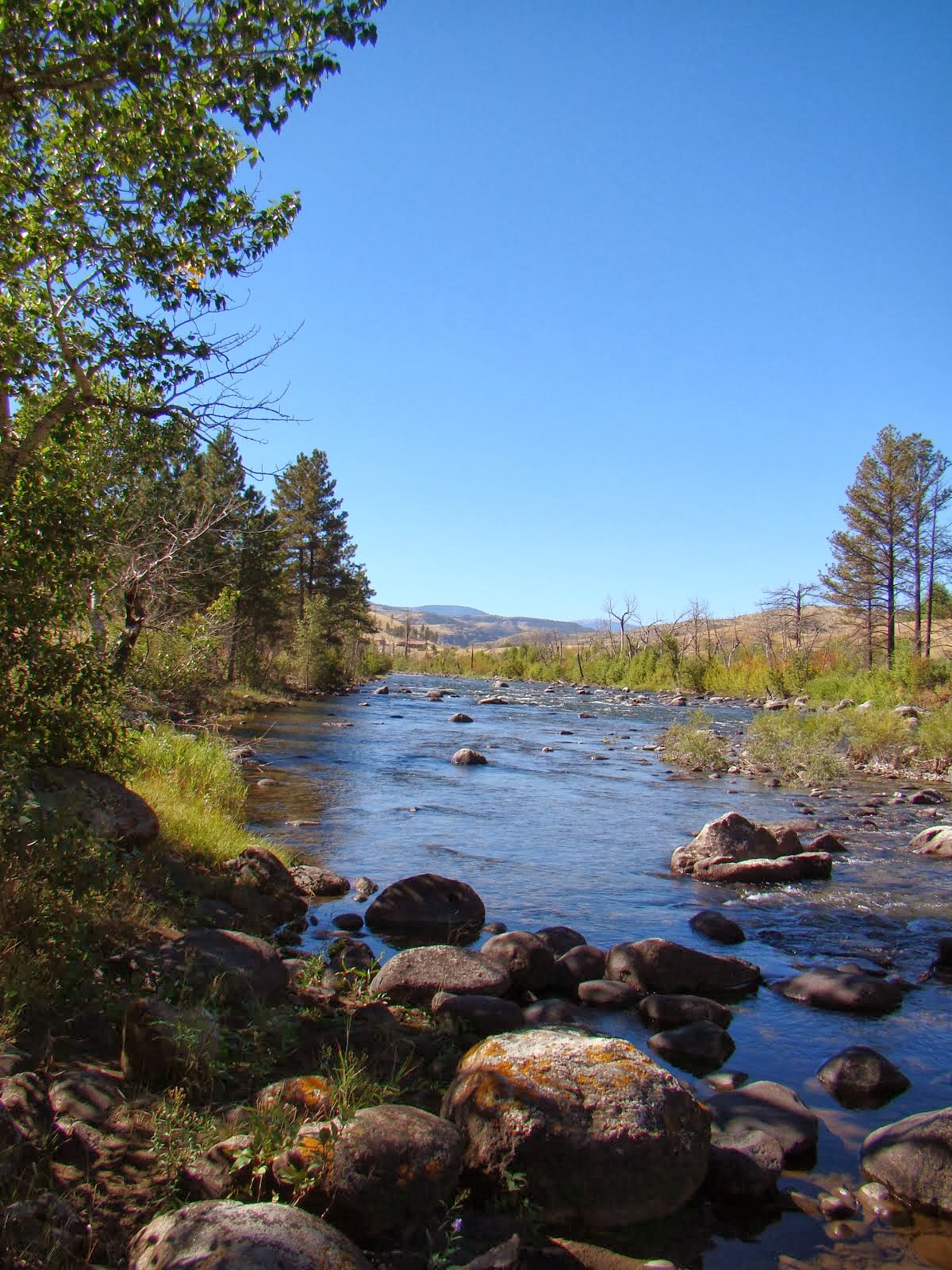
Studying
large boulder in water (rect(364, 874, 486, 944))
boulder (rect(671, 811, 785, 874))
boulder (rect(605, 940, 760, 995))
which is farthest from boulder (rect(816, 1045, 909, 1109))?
boulder (rect(671, 811, 785, 874))

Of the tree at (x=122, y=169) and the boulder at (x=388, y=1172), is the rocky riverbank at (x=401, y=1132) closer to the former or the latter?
the boulder at (x=388, y=1172)

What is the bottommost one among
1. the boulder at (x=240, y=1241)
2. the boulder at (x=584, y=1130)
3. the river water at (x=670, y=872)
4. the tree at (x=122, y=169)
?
the river water at (x=670, y=872)

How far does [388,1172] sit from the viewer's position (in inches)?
142

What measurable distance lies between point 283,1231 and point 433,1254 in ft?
2.52

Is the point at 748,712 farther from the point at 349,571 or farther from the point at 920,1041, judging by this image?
the point at 920,1041

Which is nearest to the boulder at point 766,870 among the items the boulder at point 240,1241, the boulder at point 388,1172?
the boulder at point 388,1172

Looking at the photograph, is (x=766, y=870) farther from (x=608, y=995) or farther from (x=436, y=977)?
(x=436, y=977)

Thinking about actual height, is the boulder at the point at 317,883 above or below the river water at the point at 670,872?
above

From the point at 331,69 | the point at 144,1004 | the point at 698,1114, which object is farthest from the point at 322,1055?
the point at 331,69

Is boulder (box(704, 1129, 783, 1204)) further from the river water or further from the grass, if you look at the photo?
the grass

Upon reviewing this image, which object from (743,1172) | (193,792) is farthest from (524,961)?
(193,792)

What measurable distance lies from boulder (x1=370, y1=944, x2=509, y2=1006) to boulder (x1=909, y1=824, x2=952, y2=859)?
9.31 m

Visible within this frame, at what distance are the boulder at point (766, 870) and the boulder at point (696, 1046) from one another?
537 cm

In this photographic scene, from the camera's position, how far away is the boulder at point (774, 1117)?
480 centimetres
